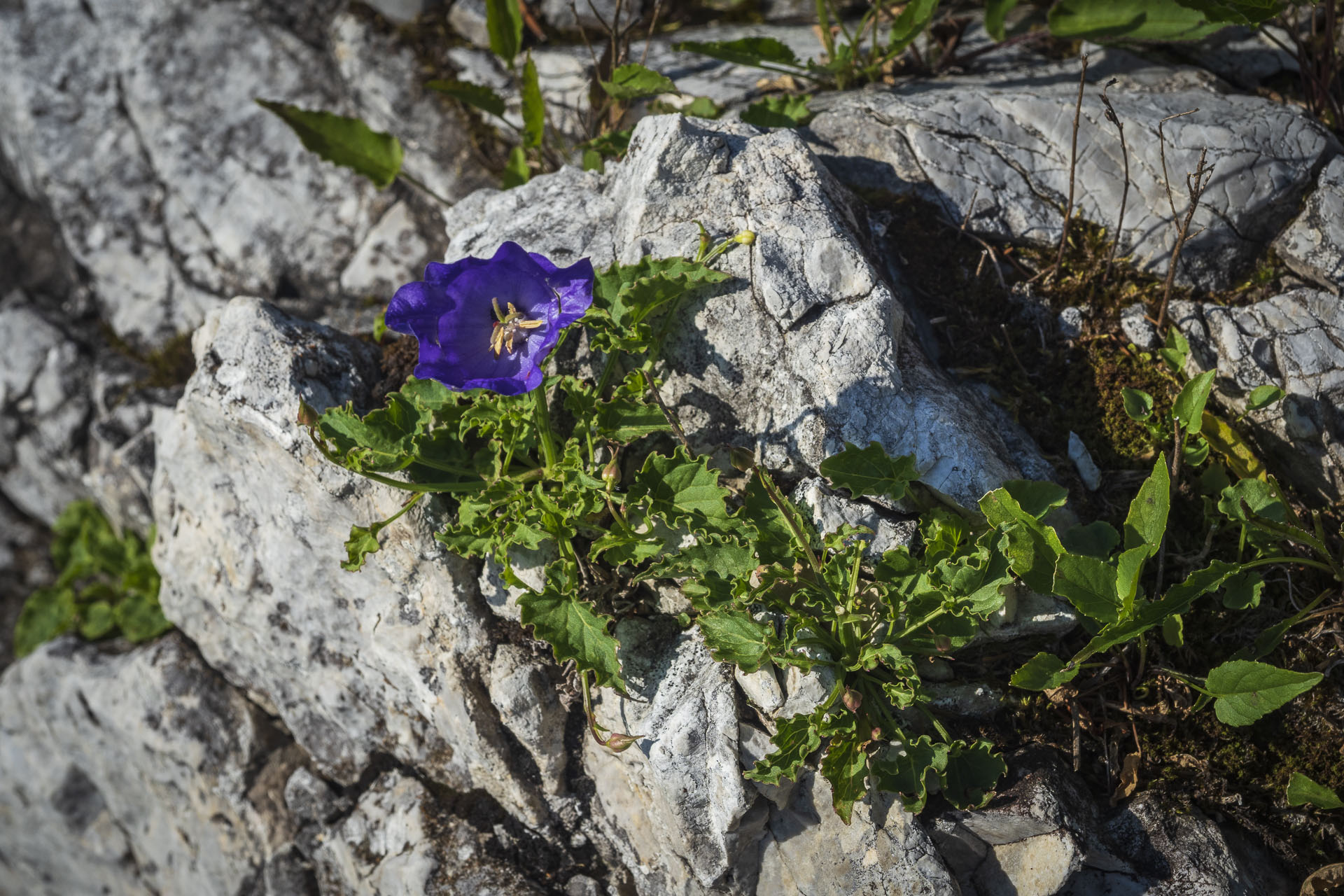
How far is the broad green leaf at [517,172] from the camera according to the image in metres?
4.68

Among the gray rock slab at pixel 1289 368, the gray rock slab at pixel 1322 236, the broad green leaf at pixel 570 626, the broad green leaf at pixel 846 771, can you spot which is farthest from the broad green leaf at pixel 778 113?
the broad green leaf at pixel 846 771

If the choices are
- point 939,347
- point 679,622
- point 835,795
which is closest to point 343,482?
point 679,622

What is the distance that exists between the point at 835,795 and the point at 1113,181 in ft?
10.2

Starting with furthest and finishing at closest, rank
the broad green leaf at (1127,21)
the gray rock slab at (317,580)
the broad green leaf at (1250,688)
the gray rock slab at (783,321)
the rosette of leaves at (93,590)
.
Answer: the rosette of leaves at (93,590), the broad green leaf at (1127,21), the gray rock slab at (317,580), the gray rock slab at (783,321), the broad green leaf at (1250,688)

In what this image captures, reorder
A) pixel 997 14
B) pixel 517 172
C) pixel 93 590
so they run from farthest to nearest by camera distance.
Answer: pixel 93 590, pixel 517 172, pixel 997 14

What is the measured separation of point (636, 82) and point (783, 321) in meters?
1.63

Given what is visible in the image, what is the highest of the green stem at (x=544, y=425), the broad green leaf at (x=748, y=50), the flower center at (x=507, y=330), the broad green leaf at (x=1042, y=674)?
the broad green leaf at (x=748, y=50)

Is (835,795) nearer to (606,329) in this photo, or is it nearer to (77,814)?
(606,329)

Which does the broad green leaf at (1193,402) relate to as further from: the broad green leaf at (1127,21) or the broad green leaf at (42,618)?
the broad green leaf at (42,618)

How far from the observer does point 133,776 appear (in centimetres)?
499

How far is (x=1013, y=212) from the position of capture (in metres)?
4.11

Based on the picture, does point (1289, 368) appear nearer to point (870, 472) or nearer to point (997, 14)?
point (870, 472)

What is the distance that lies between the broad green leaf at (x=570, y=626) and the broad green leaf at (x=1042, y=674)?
1459 millimetres

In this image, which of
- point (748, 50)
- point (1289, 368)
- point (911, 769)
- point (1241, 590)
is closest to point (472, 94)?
point (748, 50)
